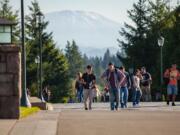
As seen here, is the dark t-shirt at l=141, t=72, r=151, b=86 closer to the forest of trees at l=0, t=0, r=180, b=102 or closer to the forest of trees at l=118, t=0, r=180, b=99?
the forest of trees at l=118, t=0, r=180, b=99

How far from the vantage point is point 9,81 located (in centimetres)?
1577

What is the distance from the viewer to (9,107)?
51.7ft

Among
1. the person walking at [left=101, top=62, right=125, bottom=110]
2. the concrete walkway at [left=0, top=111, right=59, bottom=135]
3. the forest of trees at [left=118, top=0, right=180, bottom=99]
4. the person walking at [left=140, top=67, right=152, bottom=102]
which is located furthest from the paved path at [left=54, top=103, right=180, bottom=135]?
the forest of trees at [left=118, top=0, right=180, bottom=99]

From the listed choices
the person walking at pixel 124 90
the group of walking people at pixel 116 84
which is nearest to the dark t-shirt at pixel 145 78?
the group of walking people at pixel 116 84

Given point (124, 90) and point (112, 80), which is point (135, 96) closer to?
point (124, 90)

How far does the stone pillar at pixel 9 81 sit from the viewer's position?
15.7 meters

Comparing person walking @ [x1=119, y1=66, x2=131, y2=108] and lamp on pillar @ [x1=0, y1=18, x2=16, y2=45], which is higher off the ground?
lamp on pillar @ [x1=0, y1=18, x2=16, y2=45]

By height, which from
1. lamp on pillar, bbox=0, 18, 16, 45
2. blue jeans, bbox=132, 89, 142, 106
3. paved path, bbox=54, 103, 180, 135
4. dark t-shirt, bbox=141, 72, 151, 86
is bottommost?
paved path, bbox=54, 103, 180, 135

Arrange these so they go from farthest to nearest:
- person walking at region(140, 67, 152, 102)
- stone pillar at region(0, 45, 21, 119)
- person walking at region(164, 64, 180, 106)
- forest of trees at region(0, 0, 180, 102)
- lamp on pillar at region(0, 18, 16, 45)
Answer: forest of trees at region(0, 0, 180, 102) → person walking at region(140, 67, 152, 102) → person walking at region(164, 64, 180, 106) → lamp on pillar at region(0, 18, 16, 45) → stone pillar at region(0, 45, 21, 119)

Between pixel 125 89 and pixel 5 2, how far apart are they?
2685 inches

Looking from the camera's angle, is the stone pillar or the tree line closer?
the stone pillar

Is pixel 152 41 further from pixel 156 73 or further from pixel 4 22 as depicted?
pixel 4 22

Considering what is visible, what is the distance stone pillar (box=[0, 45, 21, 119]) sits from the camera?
618 inches

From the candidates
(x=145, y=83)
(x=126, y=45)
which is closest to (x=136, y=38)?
(x=126, y=45)
